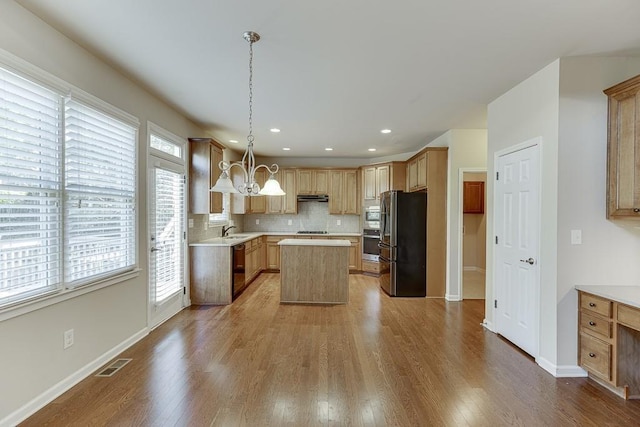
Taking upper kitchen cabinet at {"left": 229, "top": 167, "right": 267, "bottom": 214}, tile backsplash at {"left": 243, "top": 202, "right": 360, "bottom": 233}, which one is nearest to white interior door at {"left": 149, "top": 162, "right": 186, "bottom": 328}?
upper kitchen cabinet at {"left": 229, "top": 167, "right": 267, "bottom": 214}

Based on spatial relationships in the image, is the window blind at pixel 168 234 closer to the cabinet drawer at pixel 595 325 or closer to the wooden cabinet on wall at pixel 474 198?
the cabinet drawer at pixel 595 325

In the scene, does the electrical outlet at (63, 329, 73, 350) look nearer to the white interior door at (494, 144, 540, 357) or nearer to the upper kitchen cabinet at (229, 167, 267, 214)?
the white interior door at (494, 144, 540, 357)

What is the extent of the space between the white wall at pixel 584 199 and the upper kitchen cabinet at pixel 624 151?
0.07 metres

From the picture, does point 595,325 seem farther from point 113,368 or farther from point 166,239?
point 166,239

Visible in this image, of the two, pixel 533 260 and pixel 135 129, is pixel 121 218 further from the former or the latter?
pixel 533 260

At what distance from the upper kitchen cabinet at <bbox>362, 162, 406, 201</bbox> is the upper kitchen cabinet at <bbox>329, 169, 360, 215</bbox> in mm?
247

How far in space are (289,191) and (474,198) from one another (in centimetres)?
434

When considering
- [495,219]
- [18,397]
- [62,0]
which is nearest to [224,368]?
[18,397]

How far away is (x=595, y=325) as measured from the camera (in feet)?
8.13

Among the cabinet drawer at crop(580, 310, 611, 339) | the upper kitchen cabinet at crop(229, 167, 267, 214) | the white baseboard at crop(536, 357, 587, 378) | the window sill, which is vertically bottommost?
the white baseboard at crop(536, 357, 587, 378)

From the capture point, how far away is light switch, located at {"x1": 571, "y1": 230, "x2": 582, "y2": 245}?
8.76ft

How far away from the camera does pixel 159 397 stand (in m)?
2.29

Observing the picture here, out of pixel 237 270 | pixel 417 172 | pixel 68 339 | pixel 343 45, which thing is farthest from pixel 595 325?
pixel 237 270

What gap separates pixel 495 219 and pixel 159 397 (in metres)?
3.73
